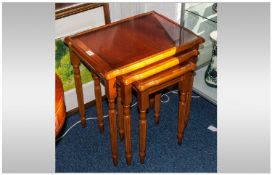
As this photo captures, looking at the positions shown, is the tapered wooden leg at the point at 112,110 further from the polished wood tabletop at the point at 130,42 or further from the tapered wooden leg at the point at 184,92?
the tapered wooden leg at the point at 184,92

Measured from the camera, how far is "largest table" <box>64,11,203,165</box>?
1.62m

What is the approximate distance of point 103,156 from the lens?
215cm

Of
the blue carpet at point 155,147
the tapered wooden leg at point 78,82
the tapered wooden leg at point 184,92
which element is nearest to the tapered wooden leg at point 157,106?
the blue carpet at point 155,147

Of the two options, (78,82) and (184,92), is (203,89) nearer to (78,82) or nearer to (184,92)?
(184,92)

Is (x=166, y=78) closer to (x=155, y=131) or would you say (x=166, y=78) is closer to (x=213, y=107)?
(x=155, y=131)

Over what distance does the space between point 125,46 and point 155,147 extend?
0.72 metres

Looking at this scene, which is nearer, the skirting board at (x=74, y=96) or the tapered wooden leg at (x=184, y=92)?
the tapered wooden leg at (x=184, y=92)

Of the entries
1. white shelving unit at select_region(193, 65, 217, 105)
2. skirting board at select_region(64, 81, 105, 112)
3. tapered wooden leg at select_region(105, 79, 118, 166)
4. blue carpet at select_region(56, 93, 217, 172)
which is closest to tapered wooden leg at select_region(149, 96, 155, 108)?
blue carpet at select_region(56, 93, 217, 172)

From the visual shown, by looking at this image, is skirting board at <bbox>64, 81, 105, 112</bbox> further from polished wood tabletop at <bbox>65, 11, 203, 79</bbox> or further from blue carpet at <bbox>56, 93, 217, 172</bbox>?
polished wood tabletop at <bbox>65, 11, 203, 79</bbox>

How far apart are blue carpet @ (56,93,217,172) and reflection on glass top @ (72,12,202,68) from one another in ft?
2.27

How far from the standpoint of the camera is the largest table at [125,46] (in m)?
1.62

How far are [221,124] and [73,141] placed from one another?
4.53 ft

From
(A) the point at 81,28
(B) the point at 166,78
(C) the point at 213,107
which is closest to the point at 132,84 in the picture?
(B) the point at 166,78

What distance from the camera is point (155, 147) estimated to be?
2199 mm
